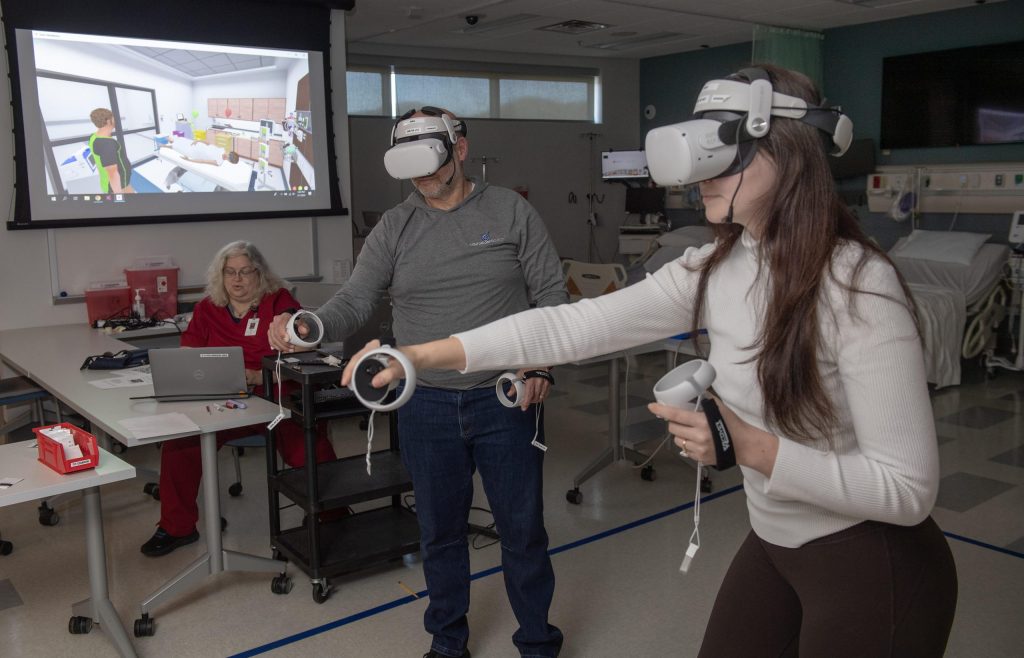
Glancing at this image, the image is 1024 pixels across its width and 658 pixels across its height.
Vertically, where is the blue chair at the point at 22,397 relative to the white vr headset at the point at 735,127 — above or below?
below

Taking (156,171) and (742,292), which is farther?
(156,171)

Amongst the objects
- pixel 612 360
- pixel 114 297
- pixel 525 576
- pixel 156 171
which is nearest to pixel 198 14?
pixel 156 171

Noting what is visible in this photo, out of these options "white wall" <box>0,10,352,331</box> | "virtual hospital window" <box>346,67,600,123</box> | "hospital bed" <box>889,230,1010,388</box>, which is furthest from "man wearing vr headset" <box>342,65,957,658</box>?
"virtual hospital window" <box>346,67,600,123</box>

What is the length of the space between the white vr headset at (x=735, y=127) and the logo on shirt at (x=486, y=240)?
1178mm

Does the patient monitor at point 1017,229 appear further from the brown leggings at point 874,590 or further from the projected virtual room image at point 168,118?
the brown leggings at point 874,590

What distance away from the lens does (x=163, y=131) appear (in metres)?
5.15

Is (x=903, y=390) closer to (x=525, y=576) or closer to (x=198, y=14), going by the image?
(x=525, y=576)

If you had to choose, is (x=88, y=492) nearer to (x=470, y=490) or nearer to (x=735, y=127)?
(x=470, y=490)

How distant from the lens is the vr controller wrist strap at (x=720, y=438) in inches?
44.4

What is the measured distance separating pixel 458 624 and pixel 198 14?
13.3 feet

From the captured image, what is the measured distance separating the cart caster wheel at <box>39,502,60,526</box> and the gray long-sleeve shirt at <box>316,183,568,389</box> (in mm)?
2289

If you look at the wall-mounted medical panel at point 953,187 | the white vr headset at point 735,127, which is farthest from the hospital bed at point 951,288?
the white vr headset at point 735,127

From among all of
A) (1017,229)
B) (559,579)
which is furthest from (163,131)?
(1017,229)

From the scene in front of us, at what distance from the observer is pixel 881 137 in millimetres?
8078
